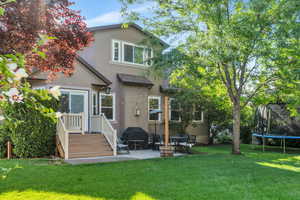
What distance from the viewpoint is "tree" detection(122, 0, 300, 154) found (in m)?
11.5

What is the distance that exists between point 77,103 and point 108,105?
2638 millimetres

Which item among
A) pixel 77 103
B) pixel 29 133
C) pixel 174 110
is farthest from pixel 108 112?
pixel 29 133

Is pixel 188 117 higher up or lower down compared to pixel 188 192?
higher up

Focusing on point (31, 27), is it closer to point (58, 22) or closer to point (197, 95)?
point (58, 22)

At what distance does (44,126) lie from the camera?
39.1ft

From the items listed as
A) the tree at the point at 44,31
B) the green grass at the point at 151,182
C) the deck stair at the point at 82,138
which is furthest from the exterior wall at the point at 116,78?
the green grass at the point at 151,182

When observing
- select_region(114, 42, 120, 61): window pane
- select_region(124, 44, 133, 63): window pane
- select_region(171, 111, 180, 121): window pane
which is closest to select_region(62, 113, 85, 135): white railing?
select_region(114, 42, 120, 61): window pane

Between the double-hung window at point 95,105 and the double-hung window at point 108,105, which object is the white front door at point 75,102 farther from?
the double-hung window at point 108,105

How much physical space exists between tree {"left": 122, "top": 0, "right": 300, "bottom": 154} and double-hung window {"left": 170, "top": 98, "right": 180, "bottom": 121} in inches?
204

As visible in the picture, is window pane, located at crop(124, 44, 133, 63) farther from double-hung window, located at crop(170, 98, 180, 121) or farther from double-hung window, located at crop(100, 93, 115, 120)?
double-hung window, located at crop(170, 98, 180, 121)

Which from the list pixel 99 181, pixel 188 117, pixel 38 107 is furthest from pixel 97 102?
pixel 38 107

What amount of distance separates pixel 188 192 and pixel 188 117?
12.6m

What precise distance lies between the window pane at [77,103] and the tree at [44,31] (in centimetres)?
410

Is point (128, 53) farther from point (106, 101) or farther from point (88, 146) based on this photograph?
point (88, 146)
